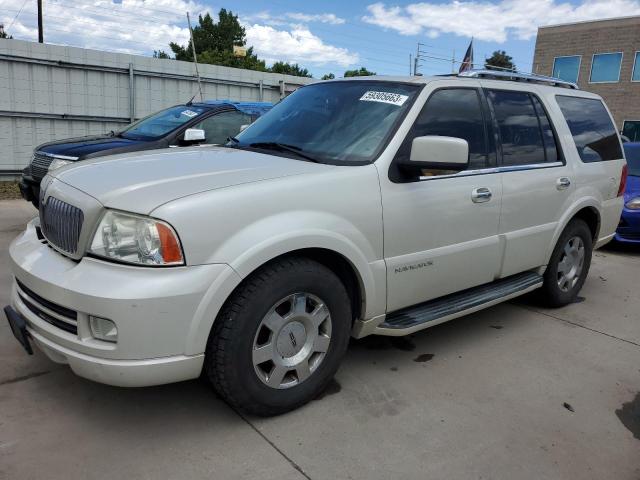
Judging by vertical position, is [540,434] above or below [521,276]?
below

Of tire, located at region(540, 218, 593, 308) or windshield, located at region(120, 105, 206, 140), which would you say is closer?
tire, located at region(540, 218, 593, 308)

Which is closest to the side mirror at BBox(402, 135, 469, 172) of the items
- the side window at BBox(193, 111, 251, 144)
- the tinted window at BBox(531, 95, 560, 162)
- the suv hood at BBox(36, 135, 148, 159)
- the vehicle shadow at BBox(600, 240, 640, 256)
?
the tinted window at BBox(531, 95, 560, 162)

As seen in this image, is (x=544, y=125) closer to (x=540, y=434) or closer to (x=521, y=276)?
(x=521, y=276)

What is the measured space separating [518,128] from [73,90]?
377 inches

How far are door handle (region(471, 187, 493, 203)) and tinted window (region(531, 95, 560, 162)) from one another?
0.96 meters

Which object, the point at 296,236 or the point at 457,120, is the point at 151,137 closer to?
the point at 457,120

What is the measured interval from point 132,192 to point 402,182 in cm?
149

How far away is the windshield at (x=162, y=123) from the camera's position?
6.98 meters

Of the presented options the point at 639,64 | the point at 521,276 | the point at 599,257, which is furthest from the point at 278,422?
the point at 639,64

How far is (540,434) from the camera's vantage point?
279 cm

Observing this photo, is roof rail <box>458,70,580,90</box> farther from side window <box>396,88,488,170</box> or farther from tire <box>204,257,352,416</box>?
tire <box>204,257,352,416</box>

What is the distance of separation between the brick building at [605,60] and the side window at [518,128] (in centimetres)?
2555

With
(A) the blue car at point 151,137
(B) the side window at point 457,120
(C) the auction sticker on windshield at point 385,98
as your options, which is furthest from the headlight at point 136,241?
(A) the blue car at point 151,137

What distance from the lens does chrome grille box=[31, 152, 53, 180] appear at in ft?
20.1
